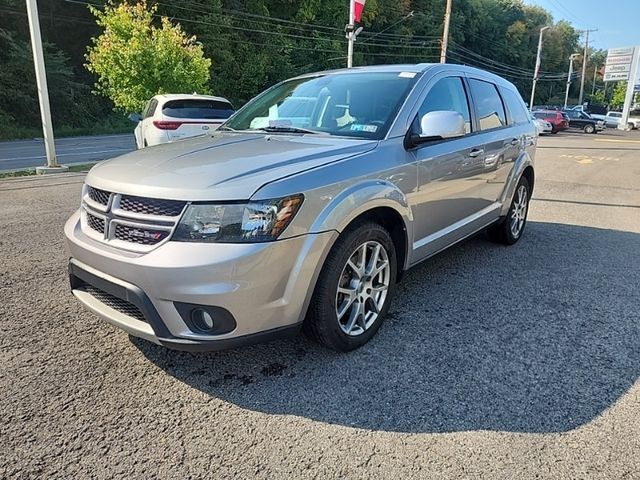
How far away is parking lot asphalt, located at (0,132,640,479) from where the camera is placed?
2.14 m

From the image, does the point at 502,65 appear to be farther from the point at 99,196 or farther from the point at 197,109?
the point at 99,196

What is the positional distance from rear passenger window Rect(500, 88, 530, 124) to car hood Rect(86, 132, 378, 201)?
2695 mm

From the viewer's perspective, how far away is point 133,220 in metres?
2.50

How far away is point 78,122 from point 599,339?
3268cm

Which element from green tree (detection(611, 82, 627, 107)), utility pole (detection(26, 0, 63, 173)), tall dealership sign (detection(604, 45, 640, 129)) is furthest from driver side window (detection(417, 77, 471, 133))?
green tree (detection(611, 82, 627, 107))

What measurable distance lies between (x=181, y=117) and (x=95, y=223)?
8131 millimetres

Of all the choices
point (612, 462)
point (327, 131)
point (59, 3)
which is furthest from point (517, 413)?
point (59, 3)

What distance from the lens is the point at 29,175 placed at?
34.7 feet

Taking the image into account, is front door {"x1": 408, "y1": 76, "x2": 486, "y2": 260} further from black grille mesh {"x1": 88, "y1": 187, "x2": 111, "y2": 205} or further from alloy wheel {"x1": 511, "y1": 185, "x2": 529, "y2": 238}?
black grille mesh {"x1": 88, "y1": 187, "x2": 111, "y2": 205}

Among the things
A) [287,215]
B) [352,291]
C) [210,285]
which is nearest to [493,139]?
[352,291]

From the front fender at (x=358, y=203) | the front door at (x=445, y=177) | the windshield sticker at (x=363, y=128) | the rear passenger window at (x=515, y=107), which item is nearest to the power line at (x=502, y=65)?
the rear passenger window at (x=515, y=107)

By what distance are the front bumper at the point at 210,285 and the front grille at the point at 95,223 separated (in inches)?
4.2

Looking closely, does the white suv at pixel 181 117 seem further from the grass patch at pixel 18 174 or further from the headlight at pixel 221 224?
the headlight at pixel 221 224

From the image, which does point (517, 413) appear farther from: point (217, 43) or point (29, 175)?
point (217, 43)
